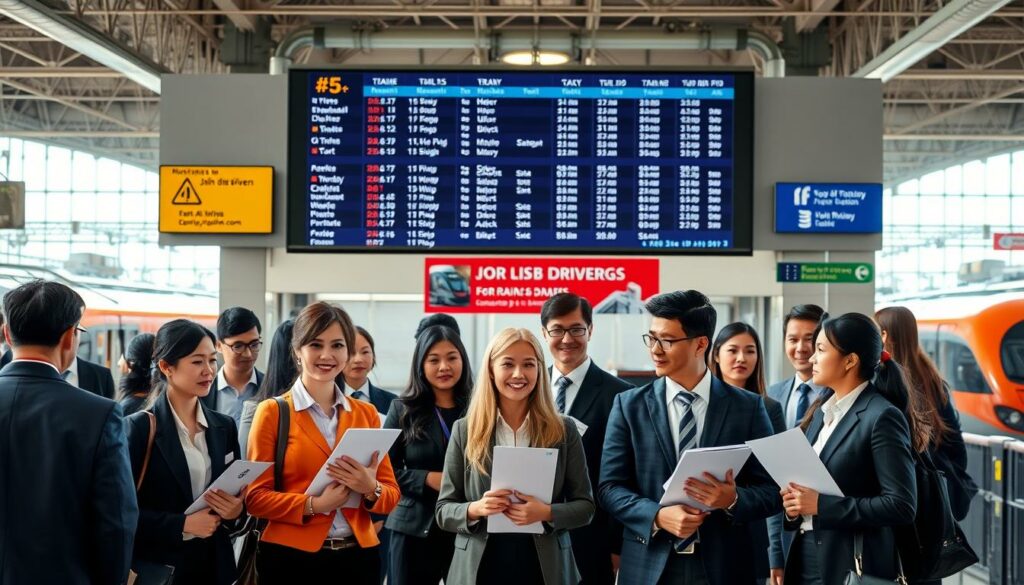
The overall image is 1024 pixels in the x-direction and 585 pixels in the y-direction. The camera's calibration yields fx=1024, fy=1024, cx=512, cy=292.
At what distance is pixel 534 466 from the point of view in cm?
310

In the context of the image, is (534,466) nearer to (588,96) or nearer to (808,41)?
(588,96)

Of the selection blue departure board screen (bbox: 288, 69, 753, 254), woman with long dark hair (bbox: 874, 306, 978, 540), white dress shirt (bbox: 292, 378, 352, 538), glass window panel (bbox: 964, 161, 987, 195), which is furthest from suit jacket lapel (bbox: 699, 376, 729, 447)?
glass window panel (bbox: 964, 161, 987, 195)

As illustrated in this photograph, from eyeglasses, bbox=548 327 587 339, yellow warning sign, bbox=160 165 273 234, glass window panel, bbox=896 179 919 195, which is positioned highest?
glass window panel, bbox=896 179 919 195

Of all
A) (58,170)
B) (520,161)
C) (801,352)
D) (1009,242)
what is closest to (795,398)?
(801,352)

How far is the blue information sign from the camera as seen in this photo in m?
6.82

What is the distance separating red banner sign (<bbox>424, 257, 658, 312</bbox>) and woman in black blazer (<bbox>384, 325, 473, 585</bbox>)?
2912 mm

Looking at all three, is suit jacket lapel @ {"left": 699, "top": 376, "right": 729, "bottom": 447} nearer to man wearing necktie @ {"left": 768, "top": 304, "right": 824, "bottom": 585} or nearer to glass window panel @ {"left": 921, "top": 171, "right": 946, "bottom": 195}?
man wearing necktie @ {"left": 768, "top": 304, "right": 824, "bottom": 585}

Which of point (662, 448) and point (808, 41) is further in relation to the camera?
point (808, 41)

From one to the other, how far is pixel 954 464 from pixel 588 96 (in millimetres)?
3596

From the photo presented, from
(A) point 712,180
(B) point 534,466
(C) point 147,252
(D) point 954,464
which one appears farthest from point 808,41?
(C) point 147,252

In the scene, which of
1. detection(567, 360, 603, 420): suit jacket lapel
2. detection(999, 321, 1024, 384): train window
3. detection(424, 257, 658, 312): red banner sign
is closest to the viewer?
detection(567, 360, 603, 420): suit jacket lapel

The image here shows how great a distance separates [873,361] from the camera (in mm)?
3236

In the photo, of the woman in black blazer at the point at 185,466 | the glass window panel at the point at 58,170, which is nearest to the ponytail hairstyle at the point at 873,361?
the woman in black blazer at the point at 185,466

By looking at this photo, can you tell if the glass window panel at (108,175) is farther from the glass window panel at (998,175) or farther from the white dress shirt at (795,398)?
the white dress shirt at (795,398)
